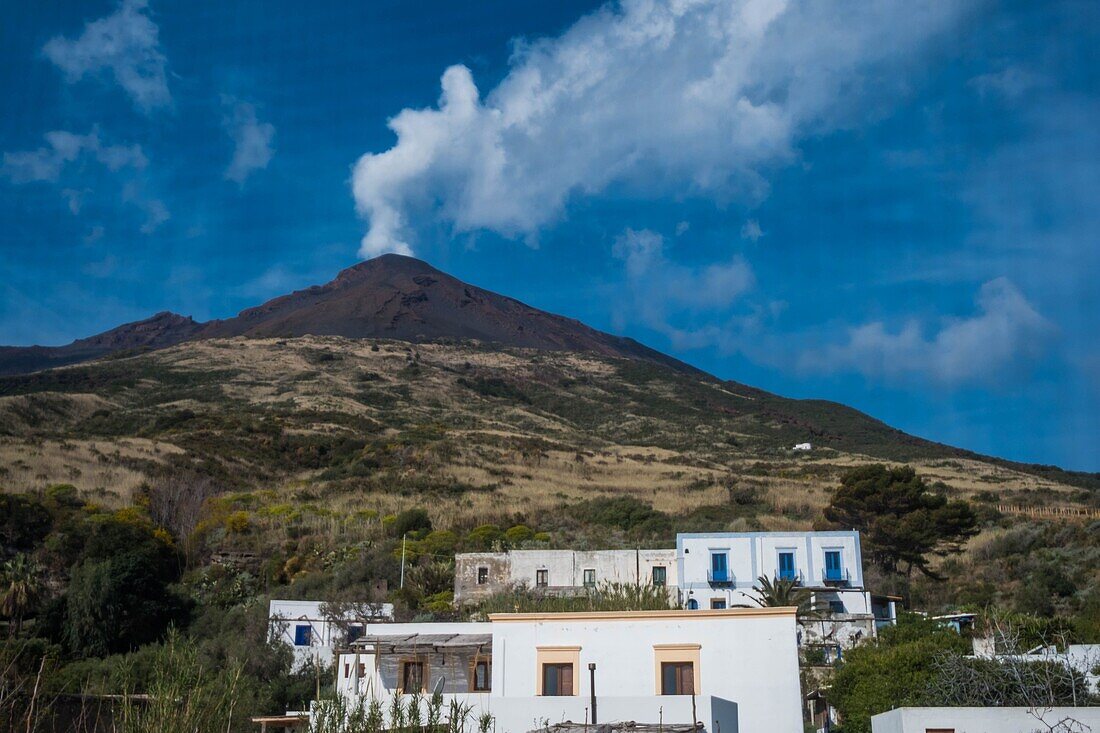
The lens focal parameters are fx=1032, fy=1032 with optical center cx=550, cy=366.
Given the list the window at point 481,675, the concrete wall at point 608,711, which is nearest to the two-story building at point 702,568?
the window at point 481,675

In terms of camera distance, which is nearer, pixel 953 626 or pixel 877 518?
pixel 953 626

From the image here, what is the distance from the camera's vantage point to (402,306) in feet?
546

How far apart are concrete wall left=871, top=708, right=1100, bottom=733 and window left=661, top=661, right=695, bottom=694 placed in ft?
13.0

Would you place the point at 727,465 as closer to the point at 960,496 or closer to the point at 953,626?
the point at 960,496

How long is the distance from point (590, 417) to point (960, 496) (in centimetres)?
4760

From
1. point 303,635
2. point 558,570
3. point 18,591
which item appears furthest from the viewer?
point 558,570

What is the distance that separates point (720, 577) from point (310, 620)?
48.4ft

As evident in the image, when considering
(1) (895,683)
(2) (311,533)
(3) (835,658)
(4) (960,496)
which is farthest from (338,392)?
(1) (895,683)

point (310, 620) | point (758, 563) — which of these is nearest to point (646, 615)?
point (310, 620)

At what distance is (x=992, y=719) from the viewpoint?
1656cm

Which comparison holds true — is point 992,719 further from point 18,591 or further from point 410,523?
point 410,523

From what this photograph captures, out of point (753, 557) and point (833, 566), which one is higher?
point (753, 557)

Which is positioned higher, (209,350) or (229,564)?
(209,350)

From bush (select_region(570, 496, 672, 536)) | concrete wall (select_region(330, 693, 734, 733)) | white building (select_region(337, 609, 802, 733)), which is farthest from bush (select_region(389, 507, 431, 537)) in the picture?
concrete wall (select_region(330, 693, 734, 733))
